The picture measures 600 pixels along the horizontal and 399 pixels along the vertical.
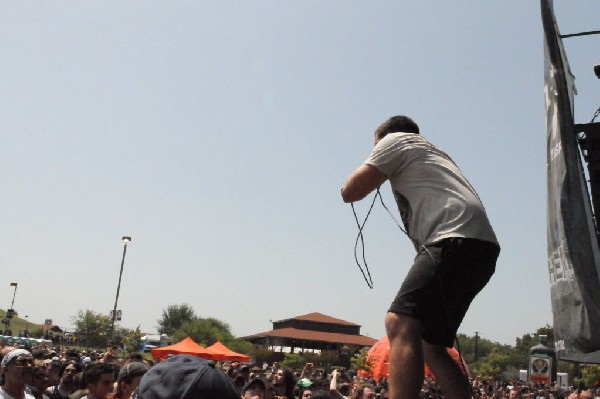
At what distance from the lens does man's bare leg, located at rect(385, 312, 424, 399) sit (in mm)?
2830

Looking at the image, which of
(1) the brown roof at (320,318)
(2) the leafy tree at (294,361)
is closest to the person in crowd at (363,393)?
(2) the leafy tree at (294,361)

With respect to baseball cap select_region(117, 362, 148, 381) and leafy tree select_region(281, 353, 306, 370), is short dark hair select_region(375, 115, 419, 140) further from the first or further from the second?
leafy tree select_region(281, 353, 306, 370)

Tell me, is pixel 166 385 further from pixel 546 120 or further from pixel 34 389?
pixel 546 120

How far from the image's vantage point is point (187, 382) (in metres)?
1.52

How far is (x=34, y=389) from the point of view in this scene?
25.0 ft

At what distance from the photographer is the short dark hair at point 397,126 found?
371 cm

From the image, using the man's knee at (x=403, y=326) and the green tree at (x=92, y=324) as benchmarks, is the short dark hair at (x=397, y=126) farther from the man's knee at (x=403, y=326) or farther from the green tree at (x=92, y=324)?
the green tree at (x=92, y=324)

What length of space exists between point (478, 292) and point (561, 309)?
4.71m

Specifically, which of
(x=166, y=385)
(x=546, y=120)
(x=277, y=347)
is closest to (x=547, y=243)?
(x=546, y=120)

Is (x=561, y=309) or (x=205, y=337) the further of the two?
(x=205, y=337)

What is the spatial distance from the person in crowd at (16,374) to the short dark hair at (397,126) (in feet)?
14.3

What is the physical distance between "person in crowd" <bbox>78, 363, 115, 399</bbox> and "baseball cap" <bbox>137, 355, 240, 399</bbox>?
196 inches

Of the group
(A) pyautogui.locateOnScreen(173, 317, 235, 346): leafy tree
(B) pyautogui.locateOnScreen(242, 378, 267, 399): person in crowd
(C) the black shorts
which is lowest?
(B) pyautogui.locateOnScreen(242, 378, 267, 399): person in crowd

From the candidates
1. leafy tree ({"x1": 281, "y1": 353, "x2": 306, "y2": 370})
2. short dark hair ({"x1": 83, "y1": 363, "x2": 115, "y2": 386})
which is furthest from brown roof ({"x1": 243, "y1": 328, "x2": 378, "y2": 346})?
short dark hair ({"x1": 83, "y1": 363, "x2": 115, "y2": 386})
